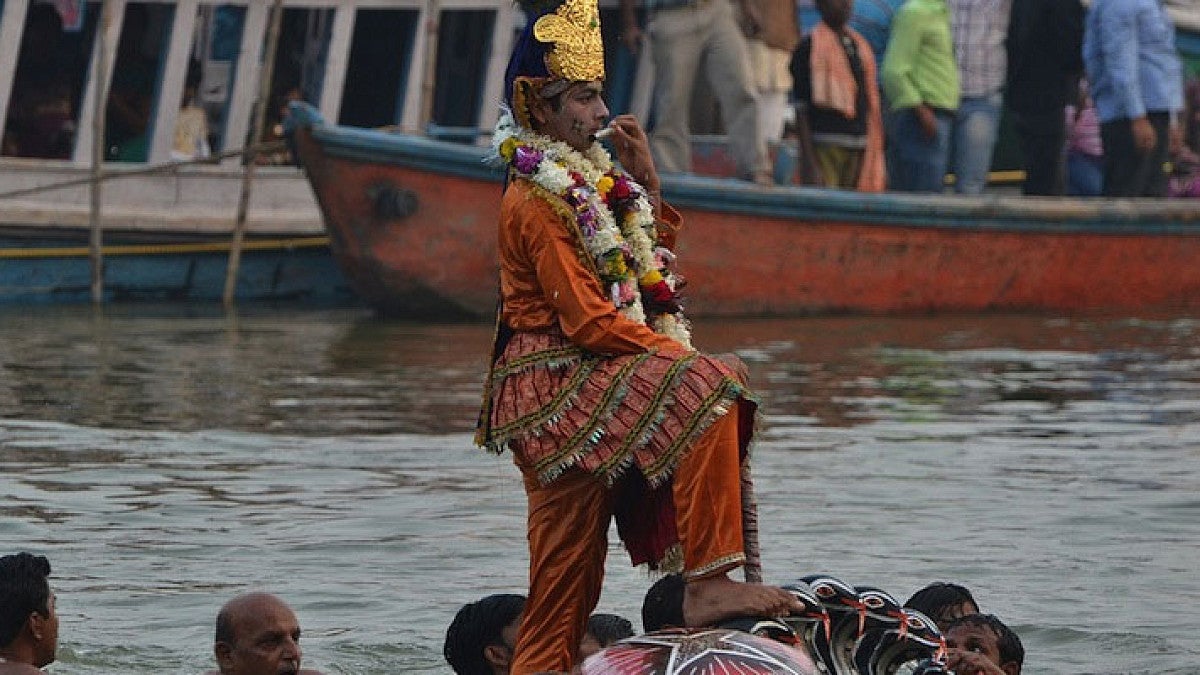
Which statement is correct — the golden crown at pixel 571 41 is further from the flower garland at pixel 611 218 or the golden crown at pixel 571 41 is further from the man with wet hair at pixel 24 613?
the man with wet hair at pixel 24 613

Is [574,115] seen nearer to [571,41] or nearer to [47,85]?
[571,41]

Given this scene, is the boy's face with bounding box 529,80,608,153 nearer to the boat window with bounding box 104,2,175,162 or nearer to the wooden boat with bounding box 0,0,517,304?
the wooden boat with bounding box 0,0,517,304

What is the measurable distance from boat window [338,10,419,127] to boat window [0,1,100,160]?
7.21 ft

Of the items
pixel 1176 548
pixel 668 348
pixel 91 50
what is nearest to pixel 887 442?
pixel 1176 548

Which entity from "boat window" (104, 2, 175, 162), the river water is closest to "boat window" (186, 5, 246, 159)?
"boat window" (104, 2, 175, 162)

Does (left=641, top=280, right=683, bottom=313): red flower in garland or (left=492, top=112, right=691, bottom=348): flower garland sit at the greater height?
(left=492, top=112, right=691, bottom=348): flower garland

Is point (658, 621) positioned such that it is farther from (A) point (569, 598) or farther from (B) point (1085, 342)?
(B) point (1085, 342)

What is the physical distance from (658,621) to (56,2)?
14567mm

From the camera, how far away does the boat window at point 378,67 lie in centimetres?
2111

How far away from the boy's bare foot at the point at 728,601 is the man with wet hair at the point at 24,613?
4.52ft

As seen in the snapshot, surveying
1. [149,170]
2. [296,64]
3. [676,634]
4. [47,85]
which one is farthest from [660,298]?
[296,64]

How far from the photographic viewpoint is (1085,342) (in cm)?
1617

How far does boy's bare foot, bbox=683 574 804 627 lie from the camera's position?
513 cm

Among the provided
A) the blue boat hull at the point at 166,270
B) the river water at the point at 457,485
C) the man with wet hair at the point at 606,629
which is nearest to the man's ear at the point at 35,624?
the man with wet hair at the point at 606,629
